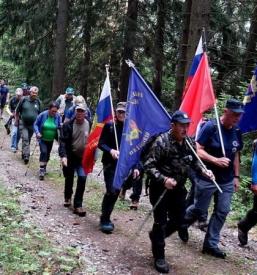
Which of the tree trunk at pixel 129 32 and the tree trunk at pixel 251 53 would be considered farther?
the tree trunk at pixel 129 32

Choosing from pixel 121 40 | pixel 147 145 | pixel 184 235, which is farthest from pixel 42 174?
pixel 121 40

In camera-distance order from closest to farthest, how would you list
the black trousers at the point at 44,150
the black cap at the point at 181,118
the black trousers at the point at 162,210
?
the black cap at the point at 181,118
the black trousers at the point at 162,210
the black trousers at the point at 44,150

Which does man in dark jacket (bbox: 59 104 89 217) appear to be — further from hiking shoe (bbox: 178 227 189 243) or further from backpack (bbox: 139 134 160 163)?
backpack (bbox: 139 134 160 163)

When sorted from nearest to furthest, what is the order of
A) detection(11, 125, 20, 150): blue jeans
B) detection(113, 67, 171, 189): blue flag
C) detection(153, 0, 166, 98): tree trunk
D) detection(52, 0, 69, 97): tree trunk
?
detection(113, 67, 171, 189): blue flag → detection(11, 125, 20, 150): blue jeans → detection(153, 0, 166, 98): tree trunk → detection(52, 0, 69, 97): tree trunk

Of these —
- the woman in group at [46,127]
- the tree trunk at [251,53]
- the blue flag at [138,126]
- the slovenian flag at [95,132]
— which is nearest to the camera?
the blue flag at [138,126]

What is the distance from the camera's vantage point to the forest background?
1814cm

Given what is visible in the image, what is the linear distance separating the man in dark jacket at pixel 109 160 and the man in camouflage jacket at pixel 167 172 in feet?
4.93

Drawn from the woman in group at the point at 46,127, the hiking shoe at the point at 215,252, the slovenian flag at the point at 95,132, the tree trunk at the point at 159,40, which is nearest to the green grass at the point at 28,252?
the slovenian flag at the point at 95,132

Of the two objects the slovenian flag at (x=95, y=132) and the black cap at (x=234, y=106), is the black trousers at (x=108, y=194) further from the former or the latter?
the black cap at (x=234, y=106)

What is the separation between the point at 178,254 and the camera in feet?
23.2

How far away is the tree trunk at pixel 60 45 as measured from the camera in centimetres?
2038

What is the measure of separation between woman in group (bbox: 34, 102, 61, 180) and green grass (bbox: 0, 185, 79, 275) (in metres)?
4.61

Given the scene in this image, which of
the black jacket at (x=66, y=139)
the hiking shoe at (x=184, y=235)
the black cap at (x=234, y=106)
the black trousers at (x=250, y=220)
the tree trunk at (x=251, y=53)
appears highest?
the tree trunk at (x=251, y=53)

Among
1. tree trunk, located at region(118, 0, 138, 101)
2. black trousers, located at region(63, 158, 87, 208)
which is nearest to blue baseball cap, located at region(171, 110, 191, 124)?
black trousers, located at region(63, 158, 87, 208)
